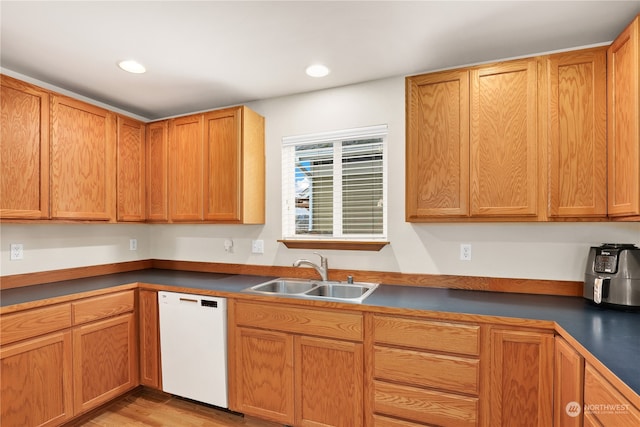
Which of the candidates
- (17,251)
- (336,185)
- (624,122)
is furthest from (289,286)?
(624,122)

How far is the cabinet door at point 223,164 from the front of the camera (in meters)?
2.56

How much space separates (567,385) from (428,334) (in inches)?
23.4

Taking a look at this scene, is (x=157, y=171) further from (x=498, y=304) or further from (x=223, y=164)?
(x=498, y=304)

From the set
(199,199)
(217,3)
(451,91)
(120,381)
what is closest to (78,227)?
(199,199)

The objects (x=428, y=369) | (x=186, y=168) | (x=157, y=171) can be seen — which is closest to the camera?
(x=428, y=369)

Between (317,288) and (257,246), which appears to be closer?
(317,288)

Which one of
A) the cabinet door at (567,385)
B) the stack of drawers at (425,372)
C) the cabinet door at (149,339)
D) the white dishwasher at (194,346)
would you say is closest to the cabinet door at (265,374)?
the white dishwasher at (194,346)

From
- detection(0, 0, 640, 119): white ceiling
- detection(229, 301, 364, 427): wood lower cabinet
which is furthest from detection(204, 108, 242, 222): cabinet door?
detection(229, 301, 364, 427): wood lower cabinet

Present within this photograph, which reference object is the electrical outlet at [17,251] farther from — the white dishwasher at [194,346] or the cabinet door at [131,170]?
the white dishwasher at [194,346]

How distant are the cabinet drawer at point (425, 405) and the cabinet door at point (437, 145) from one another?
1002 mm

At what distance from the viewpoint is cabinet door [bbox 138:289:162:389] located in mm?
2438

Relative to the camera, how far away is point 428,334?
5.62 ft

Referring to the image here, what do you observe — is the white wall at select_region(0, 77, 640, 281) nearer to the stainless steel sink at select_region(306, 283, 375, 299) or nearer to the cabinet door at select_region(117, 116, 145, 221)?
the stainless steel sink at select_region(306, 283, 375, 299)

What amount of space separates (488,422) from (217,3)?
2480 mm
